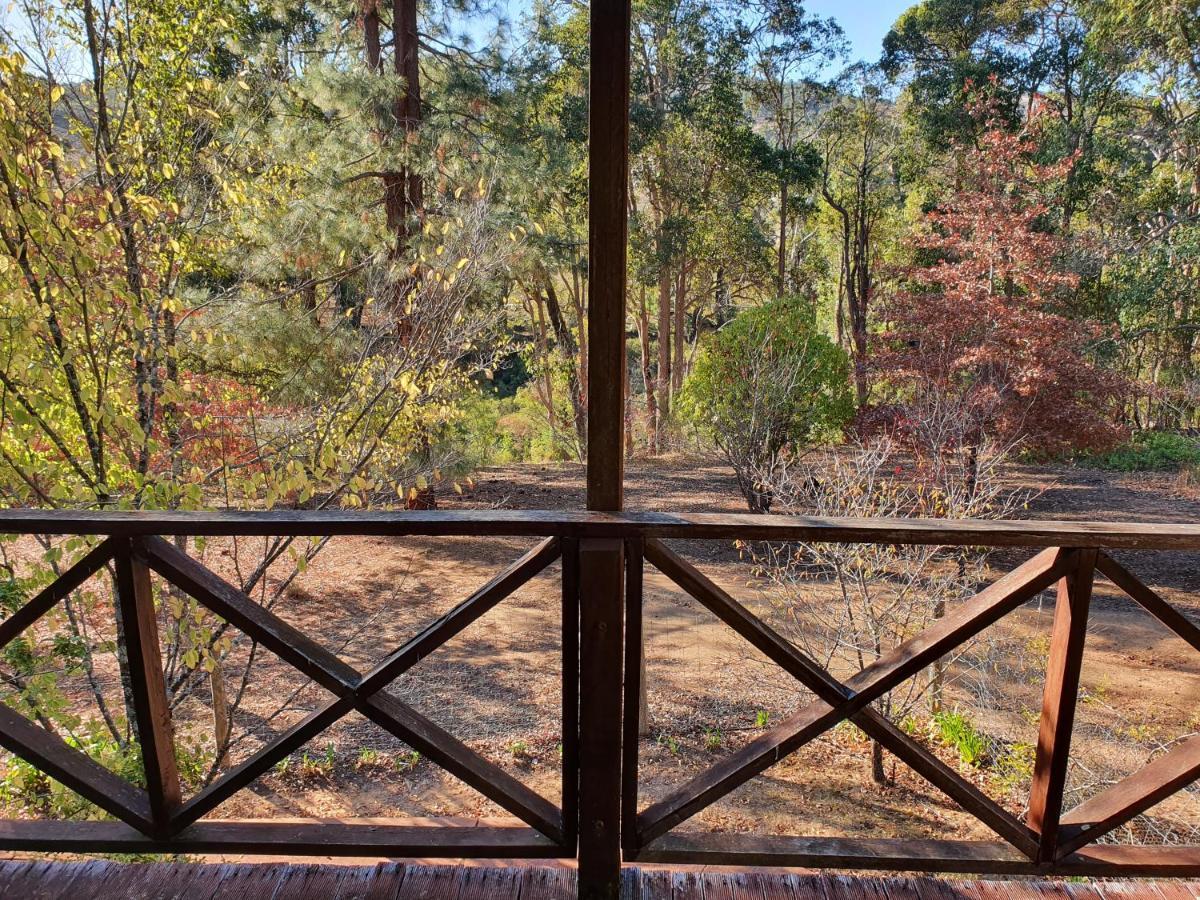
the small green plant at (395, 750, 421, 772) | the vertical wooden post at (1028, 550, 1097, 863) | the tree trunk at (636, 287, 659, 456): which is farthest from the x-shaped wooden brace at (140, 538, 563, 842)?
the tree trunk at (636, 287, 659, 456)

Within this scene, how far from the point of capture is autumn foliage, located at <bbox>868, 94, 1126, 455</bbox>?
22.5ft

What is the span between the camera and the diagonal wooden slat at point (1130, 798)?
1.49 metres

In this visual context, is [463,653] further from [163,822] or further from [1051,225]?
[1051,225]

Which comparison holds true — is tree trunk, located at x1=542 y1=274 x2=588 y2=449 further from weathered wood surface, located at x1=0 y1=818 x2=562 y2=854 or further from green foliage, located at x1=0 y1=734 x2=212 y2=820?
weathered wood surface, located at x1=0 y1=818 x2=562 y2=854

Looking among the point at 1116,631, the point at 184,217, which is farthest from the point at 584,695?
the point at 1116,631

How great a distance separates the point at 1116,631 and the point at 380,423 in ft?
19.0

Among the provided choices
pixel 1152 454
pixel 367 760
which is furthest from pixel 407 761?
pixel 1152 454

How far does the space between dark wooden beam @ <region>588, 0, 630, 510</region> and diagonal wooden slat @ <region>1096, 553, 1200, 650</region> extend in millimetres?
923

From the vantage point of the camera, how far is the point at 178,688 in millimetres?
3080

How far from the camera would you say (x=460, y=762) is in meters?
1.47

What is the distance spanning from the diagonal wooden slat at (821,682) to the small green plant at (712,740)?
10.3 ft

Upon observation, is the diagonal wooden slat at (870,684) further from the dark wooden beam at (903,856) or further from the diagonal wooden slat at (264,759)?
the diagonal wooden slat at (264,759)

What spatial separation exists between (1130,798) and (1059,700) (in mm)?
257

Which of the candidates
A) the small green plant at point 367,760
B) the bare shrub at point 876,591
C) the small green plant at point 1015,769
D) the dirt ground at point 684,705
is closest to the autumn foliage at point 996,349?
the bare shrub at point 876,591
